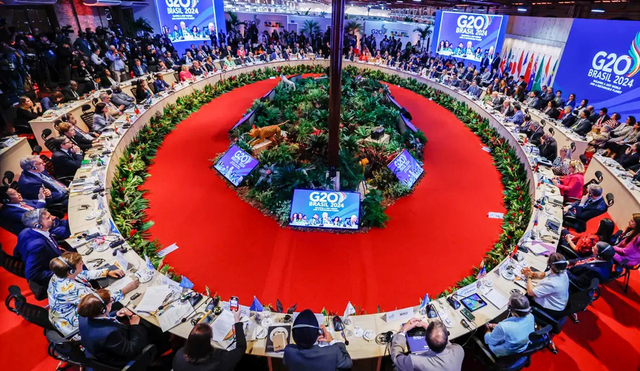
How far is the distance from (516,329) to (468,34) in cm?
1517

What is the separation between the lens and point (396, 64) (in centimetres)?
1439

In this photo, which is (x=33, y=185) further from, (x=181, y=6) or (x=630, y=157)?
(x=181, y=6)

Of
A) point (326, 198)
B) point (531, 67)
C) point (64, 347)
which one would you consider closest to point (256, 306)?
point (64, 347)

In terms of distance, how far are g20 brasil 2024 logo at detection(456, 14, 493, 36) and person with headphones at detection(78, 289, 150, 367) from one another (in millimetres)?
16076

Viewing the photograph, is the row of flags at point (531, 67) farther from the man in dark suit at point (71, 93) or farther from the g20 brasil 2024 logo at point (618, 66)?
the man in dark suit at point (71, 93)

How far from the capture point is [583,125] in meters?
7.65

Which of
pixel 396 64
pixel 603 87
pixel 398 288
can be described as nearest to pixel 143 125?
pixel 398 288

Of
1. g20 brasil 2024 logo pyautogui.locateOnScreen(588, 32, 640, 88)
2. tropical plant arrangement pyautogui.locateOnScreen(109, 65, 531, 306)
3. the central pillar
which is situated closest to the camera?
tropical plant arrangement pyautogui.locateOnScreen(109, 65, 531, 306)

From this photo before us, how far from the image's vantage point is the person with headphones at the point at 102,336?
8.04 ft

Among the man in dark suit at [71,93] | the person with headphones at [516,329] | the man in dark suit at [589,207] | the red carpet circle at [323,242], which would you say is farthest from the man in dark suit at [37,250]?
the man in dark suit at [589,207]

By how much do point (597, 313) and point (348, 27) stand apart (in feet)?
67.2

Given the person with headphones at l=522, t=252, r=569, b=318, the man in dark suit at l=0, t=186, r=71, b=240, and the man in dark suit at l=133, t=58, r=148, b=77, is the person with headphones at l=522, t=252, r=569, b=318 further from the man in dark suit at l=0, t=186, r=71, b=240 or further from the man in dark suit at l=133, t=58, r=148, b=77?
the man in dark suit at l=133, t=58, r=148, b=77

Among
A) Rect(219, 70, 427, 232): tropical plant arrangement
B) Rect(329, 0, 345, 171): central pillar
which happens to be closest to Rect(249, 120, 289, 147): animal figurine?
Rect(219, 70, 427, 232): tropical plant arrangement

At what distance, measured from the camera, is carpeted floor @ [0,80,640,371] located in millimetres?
3701
